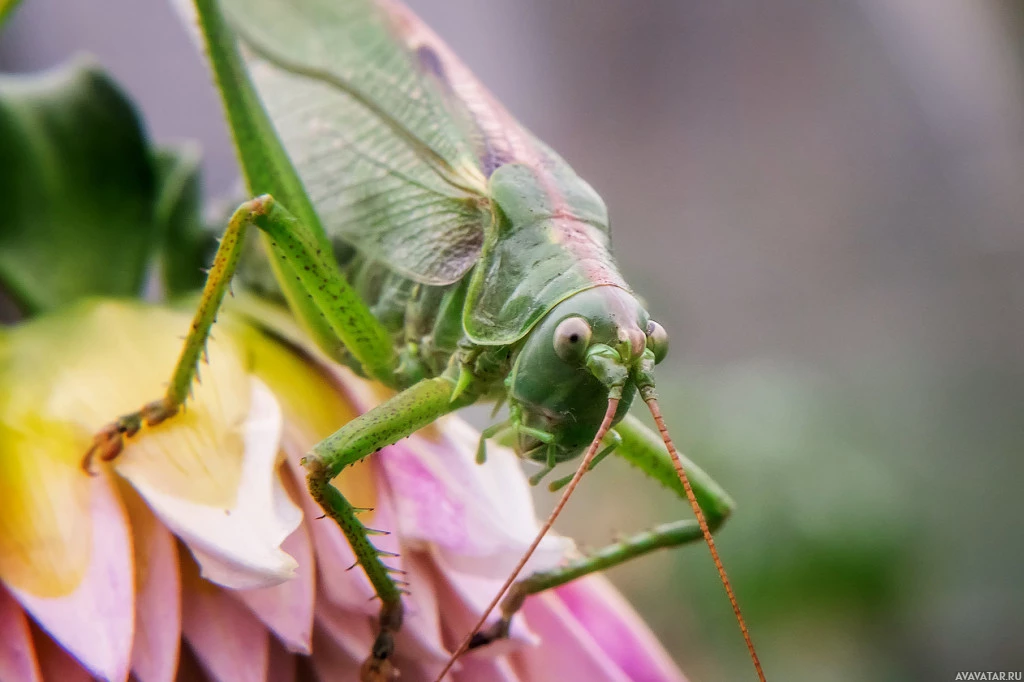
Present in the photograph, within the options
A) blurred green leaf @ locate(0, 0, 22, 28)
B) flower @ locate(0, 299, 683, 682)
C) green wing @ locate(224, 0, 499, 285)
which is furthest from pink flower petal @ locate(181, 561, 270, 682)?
blurred green leaf @ locate(0, 0, 22, 28)

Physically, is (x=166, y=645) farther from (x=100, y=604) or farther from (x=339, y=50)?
(x=339, y=50)

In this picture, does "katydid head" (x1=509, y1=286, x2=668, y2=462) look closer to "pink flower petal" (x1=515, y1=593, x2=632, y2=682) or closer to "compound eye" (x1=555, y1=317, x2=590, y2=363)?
"compound eye" (x1=555, y1=317, x2=590, y2=363)

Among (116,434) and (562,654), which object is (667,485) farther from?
(116,434)

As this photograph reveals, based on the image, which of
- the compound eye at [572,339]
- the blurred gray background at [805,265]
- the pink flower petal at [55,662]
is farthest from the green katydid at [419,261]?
the blurred gray background at [805,265]

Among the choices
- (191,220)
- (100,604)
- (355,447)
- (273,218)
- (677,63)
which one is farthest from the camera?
(677,63)

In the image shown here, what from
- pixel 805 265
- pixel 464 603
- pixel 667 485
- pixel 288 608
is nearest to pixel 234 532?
pixel 288 608

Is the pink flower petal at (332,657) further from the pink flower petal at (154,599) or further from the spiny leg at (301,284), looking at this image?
the spiny leg at (301,284)

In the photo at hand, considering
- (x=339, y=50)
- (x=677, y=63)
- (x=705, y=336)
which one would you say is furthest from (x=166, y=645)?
(x=677, y=63)
